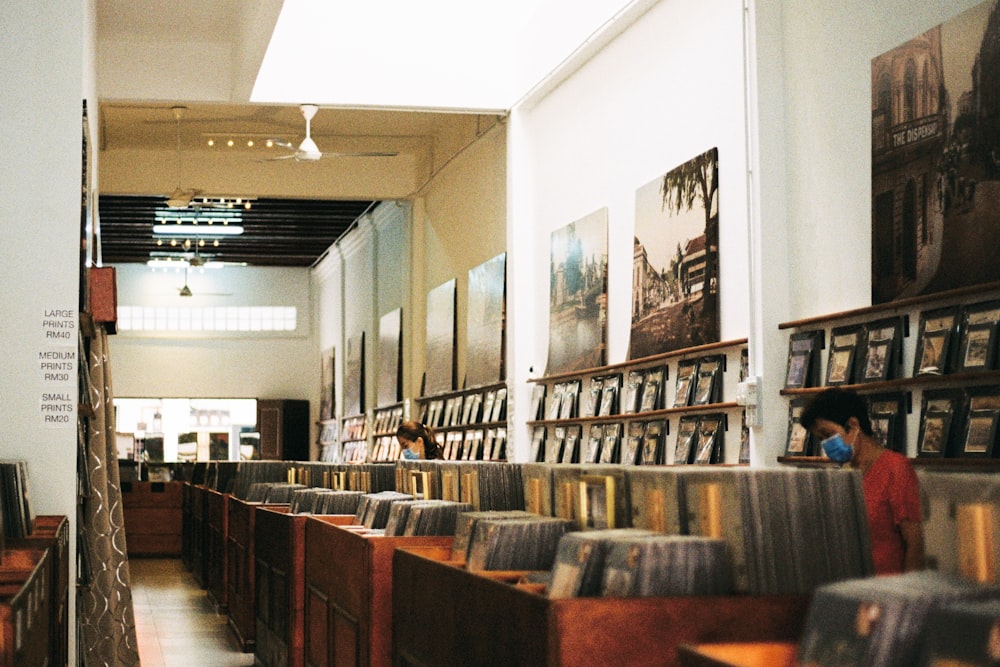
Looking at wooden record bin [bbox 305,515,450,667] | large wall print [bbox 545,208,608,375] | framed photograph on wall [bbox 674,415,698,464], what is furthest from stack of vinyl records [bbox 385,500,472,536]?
large wall print [bbox 545,208,608,375]

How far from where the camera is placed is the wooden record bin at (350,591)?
4.46 metres

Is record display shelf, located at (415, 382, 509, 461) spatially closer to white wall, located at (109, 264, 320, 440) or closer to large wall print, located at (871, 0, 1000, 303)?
large wall print, located at (871, 0, 1000, 303)

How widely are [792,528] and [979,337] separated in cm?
A: 341

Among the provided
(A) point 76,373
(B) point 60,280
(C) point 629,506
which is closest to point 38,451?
(A) point 76,373

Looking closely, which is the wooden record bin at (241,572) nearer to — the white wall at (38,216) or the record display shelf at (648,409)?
the white wall at (38,216)

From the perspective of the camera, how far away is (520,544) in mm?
3395

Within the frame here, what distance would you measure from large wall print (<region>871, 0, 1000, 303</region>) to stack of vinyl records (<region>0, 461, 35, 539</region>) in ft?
13.4

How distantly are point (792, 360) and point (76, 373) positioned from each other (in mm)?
3877

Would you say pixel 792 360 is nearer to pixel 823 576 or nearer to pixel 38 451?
pixel 38 451

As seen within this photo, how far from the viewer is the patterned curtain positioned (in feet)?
22.7

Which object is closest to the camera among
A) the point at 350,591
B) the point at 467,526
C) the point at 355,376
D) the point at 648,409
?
the point at 467,526

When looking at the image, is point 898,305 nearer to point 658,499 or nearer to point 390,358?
point 658,499

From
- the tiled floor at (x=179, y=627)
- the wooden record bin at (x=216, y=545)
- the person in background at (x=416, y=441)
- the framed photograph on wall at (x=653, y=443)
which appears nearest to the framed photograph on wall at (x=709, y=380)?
the framed photograph on wall at (x=653, y=443)

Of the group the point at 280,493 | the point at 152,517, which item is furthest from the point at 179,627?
the point at 152,517
